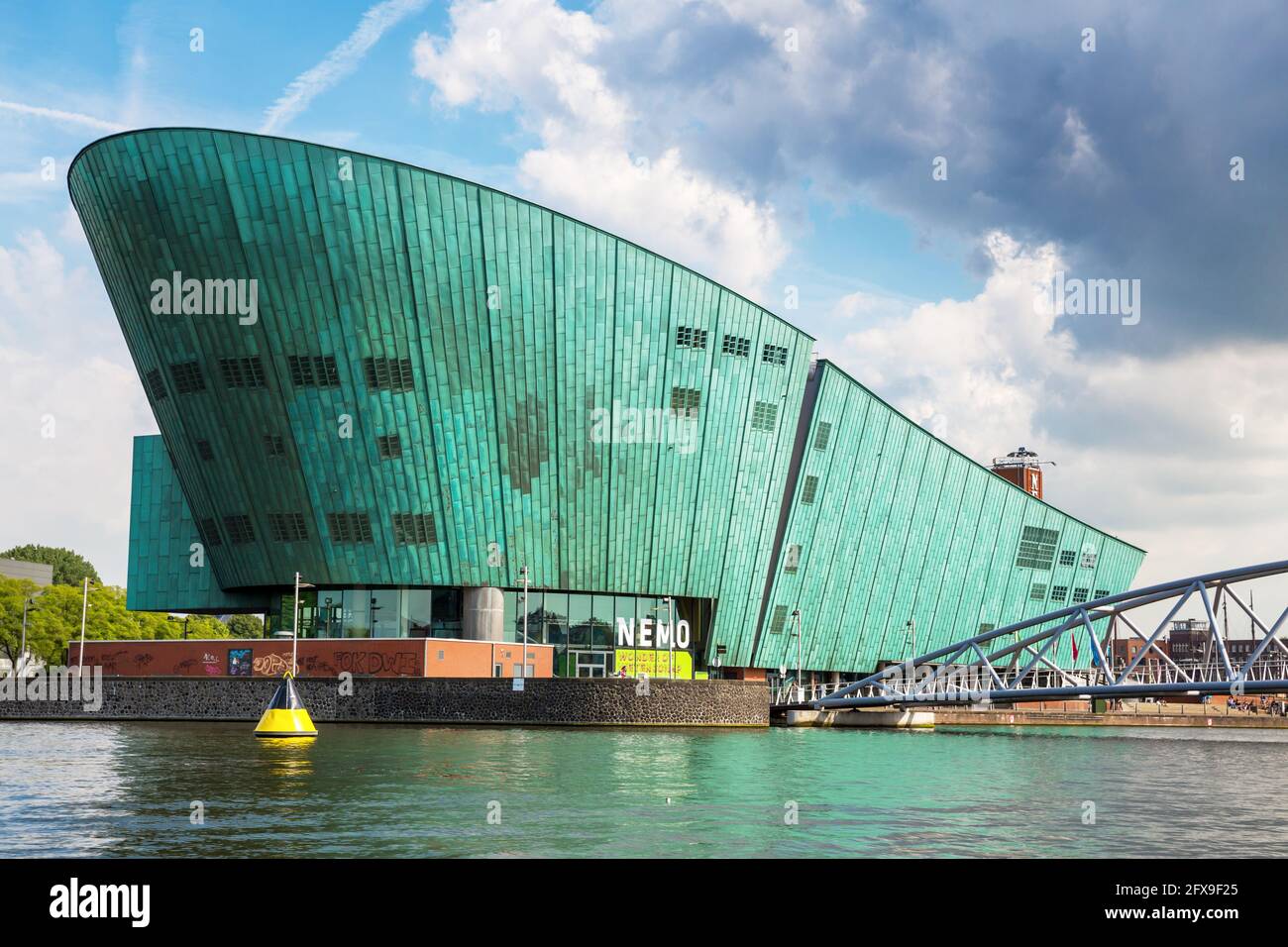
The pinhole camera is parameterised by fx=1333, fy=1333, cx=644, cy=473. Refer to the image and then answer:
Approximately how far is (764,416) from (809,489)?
6204 millimetres

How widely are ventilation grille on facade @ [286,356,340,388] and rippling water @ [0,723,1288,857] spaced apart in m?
Result: 21.2

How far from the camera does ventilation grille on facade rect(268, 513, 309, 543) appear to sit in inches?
2746

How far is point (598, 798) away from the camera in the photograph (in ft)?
92.2

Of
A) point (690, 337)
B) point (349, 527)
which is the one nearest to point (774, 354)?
point (690, 337)

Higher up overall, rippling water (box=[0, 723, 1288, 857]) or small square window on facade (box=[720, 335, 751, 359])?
small square window on facade (box=[720, 335, 751, 359])

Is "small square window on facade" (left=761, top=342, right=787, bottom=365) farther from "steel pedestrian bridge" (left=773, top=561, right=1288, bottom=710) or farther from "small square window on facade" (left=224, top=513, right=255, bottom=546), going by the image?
"small square window on facade" (left=224, top=513, right=255, bottom=546)

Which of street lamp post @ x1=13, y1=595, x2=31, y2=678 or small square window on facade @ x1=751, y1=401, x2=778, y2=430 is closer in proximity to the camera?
small square window on facade @ x1=751, y1=401, x2=778, y2=430

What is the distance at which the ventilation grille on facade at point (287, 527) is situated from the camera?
69.8 metres

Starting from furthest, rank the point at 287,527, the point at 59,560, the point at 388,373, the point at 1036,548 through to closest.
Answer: the point at 59,560
the point at 1036,548
the point at 287,527
the point at 388,373
